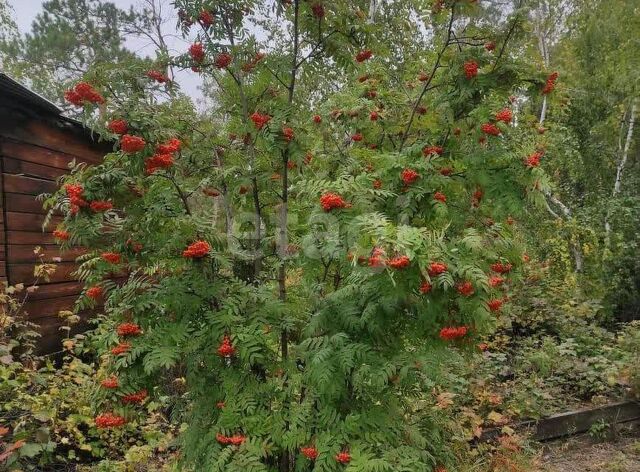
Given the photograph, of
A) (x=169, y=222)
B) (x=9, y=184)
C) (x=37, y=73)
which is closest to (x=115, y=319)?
(x=169, y=222)

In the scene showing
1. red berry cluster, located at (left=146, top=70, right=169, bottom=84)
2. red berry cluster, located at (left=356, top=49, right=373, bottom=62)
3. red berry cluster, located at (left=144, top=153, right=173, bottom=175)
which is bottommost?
red berry cluster, located at (left=144, top=153, right=173, bottom=175)

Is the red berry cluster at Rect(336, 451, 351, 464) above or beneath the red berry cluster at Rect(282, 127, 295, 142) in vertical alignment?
beneath

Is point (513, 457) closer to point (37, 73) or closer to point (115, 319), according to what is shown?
point (115, 319)

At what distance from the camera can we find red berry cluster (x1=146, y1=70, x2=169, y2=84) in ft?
9.64

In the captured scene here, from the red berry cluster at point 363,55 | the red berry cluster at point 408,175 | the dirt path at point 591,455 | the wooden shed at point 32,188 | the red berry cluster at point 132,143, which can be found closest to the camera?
the red berry cluster at point 132,143

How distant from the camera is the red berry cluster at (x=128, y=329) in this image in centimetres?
258

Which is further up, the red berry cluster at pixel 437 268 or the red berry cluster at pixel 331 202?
the red berry cluster at pixel 331 202

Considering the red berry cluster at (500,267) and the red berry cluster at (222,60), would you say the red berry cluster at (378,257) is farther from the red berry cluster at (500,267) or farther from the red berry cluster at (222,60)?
the red berry cluster at (222,60)

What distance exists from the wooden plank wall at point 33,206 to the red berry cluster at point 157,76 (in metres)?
2.94

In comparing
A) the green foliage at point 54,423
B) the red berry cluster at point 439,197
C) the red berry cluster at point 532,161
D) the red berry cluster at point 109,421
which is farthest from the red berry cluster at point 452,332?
the green foliage at point 54,423

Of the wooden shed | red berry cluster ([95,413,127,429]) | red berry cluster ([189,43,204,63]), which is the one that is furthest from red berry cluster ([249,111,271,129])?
the wooden shed

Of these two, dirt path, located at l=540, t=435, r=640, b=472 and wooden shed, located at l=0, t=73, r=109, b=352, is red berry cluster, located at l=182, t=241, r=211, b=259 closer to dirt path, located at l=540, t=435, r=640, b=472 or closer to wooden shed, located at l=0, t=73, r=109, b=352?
wooden shed, located at l=0, t=73, r=109, b=352

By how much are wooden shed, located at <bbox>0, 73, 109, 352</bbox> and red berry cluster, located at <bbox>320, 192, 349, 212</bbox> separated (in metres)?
3.87

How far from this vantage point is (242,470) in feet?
8.06
